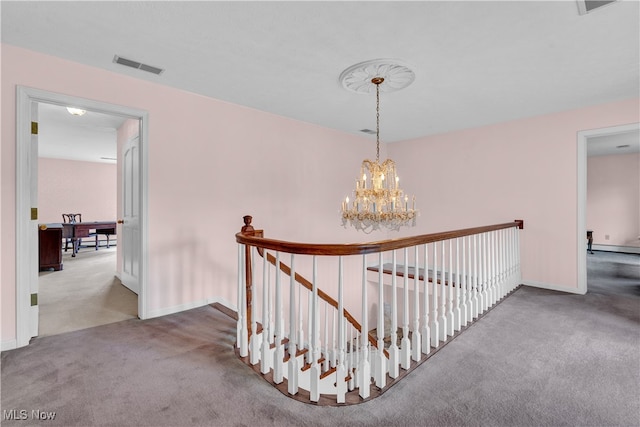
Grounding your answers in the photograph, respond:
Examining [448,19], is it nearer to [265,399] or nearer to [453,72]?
[453,72]

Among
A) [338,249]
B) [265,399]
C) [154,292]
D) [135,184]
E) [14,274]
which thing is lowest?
[265,399]

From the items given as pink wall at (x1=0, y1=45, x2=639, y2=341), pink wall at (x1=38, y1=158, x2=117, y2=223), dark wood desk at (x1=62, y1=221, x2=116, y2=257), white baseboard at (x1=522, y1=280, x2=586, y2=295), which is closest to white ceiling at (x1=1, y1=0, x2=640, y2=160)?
pink wall at (x1=0, y1=45, x2=639, y2=341)

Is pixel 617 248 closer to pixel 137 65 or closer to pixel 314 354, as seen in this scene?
pixel 314 354

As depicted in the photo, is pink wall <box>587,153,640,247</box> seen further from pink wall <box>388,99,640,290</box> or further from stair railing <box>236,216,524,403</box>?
stair railing <box>236,216,524,403</box>

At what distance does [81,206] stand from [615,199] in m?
14.9

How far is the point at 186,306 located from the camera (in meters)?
3.38

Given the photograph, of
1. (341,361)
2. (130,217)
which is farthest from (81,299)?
(341,361)

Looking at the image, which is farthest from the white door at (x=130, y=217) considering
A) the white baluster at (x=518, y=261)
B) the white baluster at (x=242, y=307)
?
the white baluster at (x=518, y=261)

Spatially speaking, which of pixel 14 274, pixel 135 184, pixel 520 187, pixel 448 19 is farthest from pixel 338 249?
pixel 520 187

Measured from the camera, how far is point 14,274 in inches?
96.7

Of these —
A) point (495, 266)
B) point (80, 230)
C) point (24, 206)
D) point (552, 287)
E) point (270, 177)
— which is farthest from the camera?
point (80, 230)

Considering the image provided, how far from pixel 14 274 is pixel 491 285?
459cm

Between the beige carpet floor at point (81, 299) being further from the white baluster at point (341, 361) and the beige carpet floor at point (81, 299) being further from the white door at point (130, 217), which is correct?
the white baluster at point (341, 361)

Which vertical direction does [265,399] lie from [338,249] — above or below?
below
